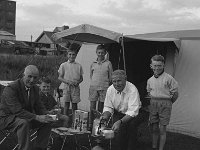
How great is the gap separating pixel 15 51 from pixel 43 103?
1841 cm

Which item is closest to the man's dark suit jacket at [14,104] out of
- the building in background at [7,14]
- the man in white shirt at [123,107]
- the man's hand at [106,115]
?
the man's hand at [106,115]

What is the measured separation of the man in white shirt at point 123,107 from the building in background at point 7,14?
129 ft

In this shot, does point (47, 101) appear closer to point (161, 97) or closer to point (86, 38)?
point (161, 97)

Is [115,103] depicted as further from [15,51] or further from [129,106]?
[15,51]

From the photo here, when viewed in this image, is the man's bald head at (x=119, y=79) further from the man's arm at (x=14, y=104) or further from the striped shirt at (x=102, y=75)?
the striped shirt at (x=102, y=75)

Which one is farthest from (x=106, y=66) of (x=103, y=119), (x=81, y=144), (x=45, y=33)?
(x=45, y=33)

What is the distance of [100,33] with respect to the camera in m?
5.51

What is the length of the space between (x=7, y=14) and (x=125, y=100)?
1579 inches

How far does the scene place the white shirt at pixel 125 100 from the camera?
12.6 ft

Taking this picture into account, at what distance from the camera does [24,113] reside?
387 centimetres

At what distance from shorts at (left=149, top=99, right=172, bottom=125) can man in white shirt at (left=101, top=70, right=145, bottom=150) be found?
1.10ft

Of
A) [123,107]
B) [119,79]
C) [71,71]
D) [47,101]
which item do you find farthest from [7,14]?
[119,79]

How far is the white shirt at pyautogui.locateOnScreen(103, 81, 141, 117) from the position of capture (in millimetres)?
3832

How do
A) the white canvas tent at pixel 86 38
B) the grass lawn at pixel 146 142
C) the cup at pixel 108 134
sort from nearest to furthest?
the cup at pixel 108 134
the grass lawn at pixel 146 142
the white canvas tent at pixel 86 38
